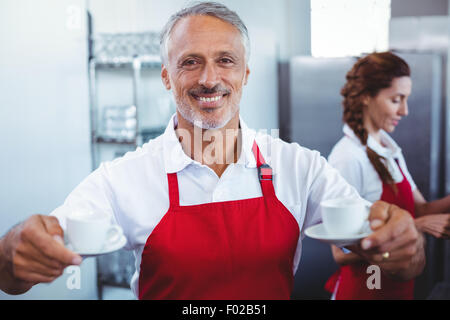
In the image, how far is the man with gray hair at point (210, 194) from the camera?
807mm

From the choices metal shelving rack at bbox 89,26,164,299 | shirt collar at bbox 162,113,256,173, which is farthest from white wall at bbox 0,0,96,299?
shirt collar at bbox 162,113,256,173

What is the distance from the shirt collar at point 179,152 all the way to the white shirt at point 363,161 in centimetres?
18

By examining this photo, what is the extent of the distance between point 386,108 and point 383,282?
373 millimetres

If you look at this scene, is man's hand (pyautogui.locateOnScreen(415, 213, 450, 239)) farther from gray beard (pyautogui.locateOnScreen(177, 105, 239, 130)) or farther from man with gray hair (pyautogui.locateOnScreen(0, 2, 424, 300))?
gray beard (pyautogui.locateOnScreen(177, 105, 239, 130))

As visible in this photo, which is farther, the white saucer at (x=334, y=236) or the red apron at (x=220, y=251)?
the red apron at (x=220, y=251)

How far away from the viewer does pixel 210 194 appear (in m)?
0.86

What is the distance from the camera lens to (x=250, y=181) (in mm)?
880

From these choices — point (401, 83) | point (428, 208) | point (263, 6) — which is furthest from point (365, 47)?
point (428, 208)

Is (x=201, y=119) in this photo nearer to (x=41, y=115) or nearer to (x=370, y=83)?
(x=370, y=83)

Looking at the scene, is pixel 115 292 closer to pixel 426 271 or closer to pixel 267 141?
pixel 267 141

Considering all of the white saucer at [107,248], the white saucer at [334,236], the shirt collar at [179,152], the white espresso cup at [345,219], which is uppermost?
the shirt collar at [179,152]

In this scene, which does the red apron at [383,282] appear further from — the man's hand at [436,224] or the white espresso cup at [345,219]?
the white espresso cup at [345,219]

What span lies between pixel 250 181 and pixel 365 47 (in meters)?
0.42

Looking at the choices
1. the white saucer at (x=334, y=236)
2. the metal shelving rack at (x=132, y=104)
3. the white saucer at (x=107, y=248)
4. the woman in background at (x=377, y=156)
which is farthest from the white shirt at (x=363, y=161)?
the metal shelving rack at (x=132, y=104)
